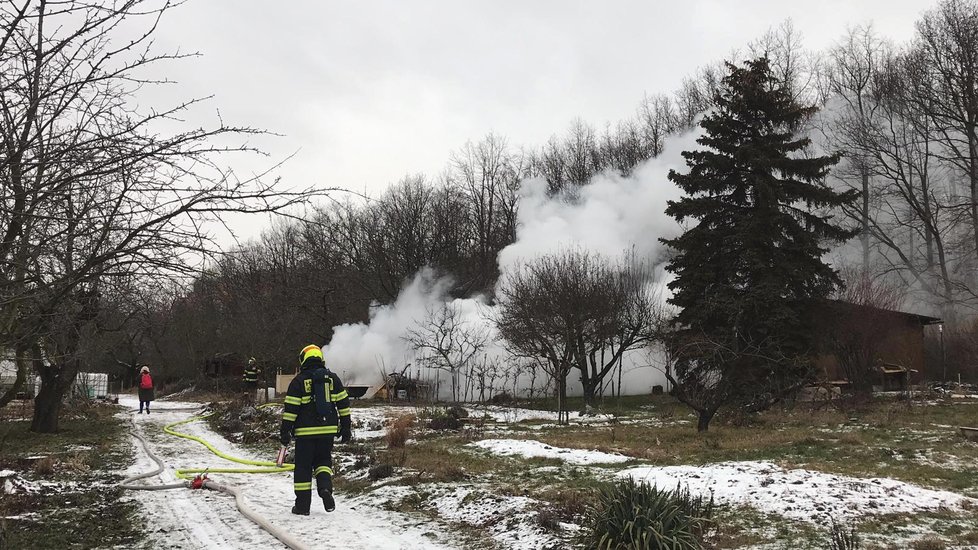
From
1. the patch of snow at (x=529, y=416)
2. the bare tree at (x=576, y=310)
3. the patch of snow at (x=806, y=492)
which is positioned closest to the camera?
the patch of snow at (x=806, y=492)

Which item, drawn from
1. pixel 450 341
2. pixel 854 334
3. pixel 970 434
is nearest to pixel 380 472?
pixel 970 434

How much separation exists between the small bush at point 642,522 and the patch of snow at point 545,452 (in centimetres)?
491

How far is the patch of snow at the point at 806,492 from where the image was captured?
278 inches

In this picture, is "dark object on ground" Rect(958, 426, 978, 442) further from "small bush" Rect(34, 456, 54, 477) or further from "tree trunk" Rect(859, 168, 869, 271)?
"tree trunk" Rect(859, 168, 869, 271)

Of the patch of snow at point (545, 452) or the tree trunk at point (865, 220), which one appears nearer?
the patch of snow at point (545, 452)

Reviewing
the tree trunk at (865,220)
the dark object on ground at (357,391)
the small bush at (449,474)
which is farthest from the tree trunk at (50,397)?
the tree trunk at (865,220)

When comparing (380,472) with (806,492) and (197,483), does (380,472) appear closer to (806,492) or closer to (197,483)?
(197,483)

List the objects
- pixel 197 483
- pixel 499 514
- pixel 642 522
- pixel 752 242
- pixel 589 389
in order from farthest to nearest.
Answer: pixel 589 389 < pixel 752 242 < pixel 197 483 < pixel 499 514 < pixel 642 522

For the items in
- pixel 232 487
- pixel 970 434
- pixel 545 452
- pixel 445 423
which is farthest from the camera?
pixel 445 423

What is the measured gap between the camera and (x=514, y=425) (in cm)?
1917

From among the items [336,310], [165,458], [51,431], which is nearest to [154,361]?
[336,310]

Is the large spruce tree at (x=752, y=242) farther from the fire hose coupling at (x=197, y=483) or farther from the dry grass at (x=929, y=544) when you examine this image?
the fire hose coupling at (x=197, y=483)

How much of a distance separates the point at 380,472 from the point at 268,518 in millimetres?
2406

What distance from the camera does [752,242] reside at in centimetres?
2411
